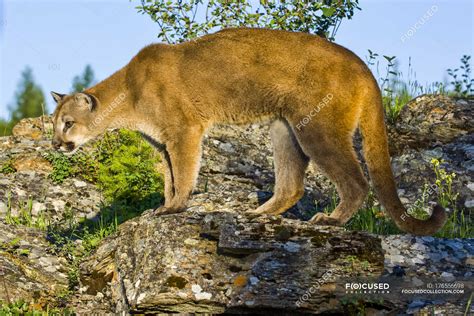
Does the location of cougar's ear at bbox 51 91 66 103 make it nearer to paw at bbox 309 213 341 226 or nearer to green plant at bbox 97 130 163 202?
green plant at bbox 97 130 163 202

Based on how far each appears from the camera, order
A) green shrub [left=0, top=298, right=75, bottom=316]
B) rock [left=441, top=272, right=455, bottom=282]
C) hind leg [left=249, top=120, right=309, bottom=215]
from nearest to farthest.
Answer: rock [left=441, top=272, right=455, bottom=282]
green shrub [left=0, top=298, right=75, bottom=316]
hind leg [left=249, top=120, right=309, bottom=215]

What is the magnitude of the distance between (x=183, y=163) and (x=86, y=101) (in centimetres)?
166

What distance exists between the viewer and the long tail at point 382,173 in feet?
21.4

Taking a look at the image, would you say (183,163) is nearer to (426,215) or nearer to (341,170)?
(341,170)

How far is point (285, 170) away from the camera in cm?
755

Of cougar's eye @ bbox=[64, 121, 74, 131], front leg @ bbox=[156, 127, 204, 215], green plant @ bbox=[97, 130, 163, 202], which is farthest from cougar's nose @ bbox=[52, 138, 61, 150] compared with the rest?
front leg @ bbox=[156, 127, 204, 215]

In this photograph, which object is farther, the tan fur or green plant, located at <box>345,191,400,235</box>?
green plant, located at <box>345,191,400,235</box>

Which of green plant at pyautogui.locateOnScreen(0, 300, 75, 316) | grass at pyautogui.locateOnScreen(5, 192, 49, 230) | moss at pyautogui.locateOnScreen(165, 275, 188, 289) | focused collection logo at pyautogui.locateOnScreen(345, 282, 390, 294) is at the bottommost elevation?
green plant at pyautogui.locateOnScreen(0, 300, 75, 316)

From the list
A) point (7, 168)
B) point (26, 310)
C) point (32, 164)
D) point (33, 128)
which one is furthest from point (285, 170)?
point (33, 128)

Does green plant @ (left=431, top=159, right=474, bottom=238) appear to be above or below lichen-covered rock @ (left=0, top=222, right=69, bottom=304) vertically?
above

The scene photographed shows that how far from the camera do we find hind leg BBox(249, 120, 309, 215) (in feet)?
24.6

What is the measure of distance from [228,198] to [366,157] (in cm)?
178

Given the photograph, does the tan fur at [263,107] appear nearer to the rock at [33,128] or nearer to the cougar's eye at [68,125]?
the cougar's eye at [68,125]

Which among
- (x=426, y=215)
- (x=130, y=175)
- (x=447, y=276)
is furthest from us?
(x=130, y=175)
